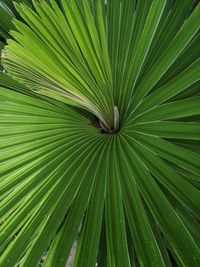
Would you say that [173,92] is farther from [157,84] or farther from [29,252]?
[29,252]

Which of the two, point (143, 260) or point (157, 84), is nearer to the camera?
point (143, 260)

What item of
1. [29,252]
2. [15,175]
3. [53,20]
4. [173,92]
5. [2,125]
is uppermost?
[53,20]

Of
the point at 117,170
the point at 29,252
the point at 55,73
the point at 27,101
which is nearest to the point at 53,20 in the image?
the point at 55,73

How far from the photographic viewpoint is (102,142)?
943 mm

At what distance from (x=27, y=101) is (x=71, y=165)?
11.4 inches

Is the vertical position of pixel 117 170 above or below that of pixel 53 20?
below

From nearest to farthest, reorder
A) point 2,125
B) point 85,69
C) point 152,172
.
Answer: point 152,172 < point 85,69 < point 2,125

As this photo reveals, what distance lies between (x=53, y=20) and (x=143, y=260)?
58cm

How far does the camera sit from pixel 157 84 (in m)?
1.01

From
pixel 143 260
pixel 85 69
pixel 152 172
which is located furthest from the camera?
pixel 85 69

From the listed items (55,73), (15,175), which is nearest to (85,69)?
(55,73)

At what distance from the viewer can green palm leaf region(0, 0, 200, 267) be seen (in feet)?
2.48

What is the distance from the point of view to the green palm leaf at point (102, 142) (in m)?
0.76

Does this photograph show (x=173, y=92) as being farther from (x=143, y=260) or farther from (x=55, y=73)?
(x=143, y=260)
